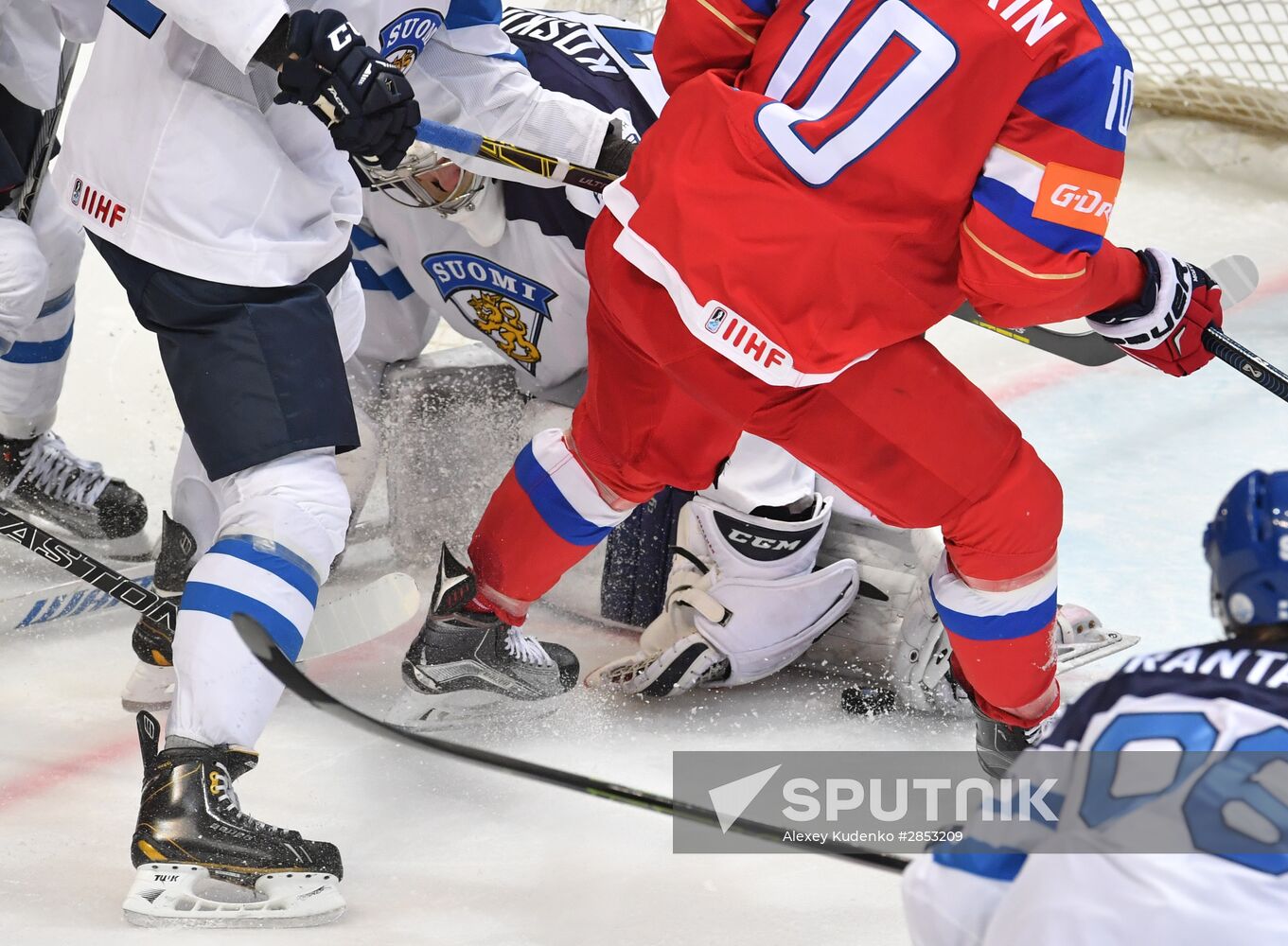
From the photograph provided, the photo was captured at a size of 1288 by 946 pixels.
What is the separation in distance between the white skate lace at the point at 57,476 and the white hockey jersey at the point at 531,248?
547 millimetres

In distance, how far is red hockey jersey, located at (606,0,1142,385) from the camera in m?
1.46

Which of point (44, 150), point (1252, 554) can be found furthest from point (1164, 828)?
point (44, 150)

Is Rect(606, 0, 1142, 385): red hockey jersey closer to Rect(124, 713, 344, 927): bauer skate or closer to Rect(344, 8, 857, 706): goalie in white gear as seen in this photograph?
Rect(344, 8, 857, 706): goalie in white gear

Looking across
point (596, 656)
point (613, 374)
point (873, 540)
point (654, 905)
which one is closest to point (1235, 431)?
point (873, 540)

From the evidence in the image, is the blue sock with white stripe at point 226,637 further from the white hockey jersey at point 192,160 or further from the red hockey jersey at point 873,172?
the red hockey jersey at point 873,172

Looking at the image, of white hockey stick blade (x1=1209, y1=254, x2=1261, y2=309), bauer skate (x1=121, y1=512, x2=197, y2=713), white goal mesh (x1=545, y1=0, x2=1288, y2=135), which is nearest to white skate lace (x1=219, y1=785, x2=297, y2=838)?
bauer skate (x1=121, y1=512, x2=197, y2=713)

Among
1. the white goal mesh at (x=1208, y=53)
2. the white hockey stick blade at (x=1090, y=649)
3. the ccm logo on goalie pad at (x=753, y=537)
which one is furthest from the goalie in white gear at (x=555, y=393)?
the white goal mesh at (x=1208, y=53)

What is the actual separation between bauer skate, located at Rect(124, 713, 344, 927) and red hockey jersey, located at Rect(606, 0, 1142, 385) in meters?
0.68

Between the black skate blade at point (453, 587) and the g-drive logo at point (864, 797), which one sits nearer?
the g-drive logo at point (864, 797)

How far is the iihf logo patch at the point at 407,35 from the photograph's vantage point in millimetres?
1880

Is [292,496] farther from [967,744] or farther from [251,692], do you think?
[967,744]

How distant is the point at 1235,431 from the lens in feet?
9.62

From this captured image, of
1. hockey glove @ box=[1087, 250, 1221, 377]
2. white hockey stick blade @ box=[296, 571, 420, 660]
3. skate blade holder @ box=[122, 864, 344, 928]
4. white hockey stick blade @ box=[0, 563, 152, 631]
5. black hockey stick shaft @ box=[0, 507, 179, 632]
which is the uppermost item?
hockey glove @ box=[1087, 250, 1221, 377]

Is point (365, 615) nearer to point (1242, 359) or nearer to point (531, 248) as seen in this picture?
point (531, 248)
